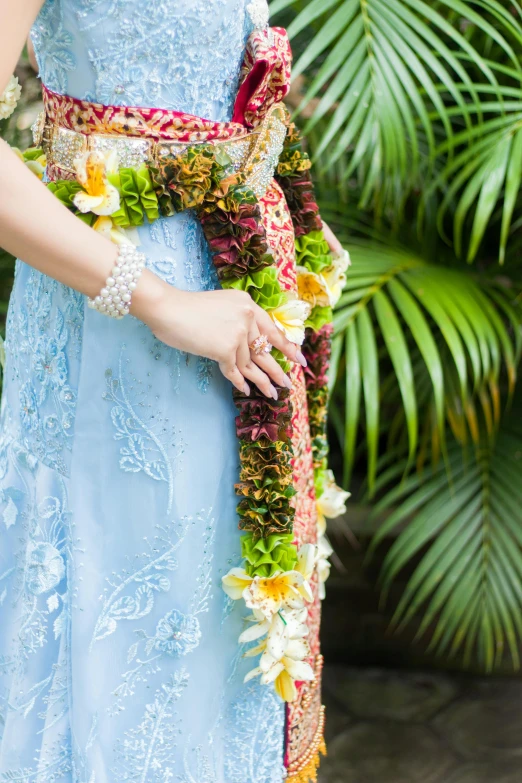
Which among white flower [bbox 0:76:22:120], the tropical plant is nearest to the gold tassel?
the tropical plant

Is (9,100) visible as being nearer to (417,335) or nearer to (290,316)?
(290,316)

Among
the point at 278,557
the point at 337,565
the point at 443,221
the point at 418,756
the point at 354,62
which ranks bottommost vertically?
the point at 418,756

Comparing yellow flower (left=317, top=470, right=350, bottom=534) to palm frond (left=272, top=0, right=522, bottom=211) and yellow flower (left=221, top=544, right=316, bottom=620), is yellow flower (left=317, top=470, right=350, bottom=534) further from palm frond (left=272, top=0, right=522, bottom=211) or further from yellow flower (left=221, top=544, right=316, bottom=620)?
palm frond (left=272, top=0, right=522, bottom=211)

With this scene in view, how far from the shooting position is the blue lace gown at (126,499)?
2.32 ft

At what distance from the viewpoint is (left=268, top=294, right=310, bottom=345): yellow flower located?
77 centimetres

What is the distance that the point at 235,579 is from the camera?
30.5 inches

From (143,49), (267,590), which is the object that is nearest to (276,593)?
(267,590)

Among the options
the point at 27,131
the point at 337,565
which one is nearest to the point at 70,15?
the point at 27,131

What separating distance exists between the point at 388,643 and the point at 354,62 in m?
1.25

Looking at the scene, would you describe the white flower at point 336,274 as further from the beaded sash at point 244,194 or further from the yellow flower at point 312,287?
the beaded sash at point 244,194

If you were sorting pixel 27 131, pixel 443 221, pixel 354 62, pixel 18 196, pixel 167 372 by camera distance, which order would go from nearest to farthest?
pixel 18 196
pixel 167 372
pixel 354 62
pixel 27 131
pixel 443 221

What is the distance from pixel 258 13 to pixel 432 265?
0.93 metres

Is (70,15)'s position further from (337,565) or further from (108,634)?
(337,565)

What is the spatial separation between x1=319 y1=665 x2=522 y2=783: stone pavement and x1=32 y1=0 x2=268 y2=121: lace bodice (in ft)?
4.43
